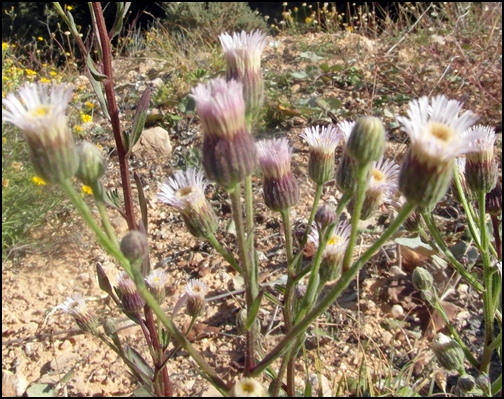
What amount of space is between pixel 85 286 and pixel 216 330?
2.62 ft

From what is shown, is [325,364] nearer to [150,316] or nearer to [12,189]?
[150,316]

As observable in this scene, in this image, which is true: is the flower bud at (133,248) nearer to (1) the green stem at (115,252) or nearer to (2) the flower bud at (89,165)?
(1) the green stem at (115,252)

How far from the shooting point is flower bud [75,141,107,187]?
94cm

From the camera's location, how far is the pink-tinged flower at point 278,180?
1131 millimetres

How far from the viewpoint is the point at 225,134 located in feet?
2.90

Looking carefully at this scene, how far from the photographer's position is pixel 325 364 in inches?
83.7

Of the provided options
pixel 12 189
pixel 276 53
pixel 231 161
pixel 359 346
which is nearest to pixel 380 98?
pixel 276 53

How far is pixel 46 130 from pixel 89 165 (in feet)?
0.33

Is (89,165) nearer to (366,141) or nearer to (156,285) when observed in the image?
(366,141)

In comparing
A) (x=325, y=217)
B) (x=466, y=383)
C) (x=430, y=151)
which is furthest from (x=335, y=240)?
(x=466, y=383)

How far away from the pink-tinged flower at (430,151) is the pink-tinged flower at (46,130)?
1.76 feet

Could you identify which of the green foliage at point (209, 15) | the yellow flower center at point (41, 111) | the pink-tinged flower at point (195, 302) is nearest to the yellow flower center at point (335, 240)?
the pink-tinged flower at point (195, 302)

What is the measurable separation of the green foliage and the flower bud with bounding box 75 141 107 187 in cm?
830

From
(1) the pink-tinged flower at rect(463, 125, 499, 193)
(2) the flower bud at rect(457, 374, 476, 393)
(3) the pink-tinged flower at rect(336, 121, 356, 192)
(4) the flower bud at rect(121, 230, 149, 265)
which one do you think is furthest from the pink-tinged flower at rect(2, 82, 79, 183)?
(2) the flower bud at rect(457, 374, 476, 393)
